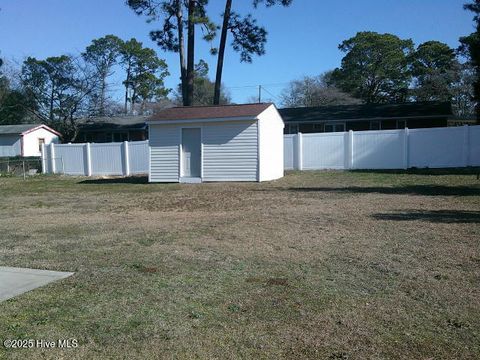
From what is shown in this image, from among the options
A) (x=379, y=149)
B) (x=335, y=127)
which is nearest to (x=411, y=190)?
(x=379, y=149)

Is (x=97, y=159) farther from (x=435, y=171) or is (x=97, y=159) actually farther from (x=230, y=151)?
(x=435, y=171)

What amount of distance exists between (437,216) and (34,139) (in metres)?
43.1

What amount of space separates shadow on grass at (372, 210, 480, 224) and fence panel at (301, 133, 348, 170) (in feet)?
45.2

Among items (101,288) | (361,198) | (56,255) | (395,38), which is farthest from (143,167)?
(395,38)

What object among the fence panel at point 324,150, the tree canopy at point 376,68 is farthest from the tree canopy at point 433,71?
the fence panel at point 324,150

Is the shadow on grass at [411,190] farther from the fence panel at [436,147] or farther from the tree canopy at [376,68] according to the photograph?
the tree canopy at [376,68]

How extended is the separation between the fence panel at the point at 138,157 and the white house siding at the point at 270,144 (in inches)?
304

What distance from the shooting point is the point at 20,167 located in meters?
30.4

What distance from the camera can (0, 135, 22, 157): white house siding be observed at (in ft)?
146

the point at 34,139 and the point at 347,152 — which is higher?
the point at 34,139

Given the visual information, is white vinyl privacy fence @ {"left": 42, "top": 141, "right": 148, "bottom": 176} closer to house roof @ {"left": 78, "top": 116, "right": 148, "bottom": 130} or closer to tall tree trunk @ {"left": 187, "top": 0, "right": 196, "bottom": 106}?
tall tree trunk @ {"left": 187, "top": 0, "right": 196, "bottom": 106}

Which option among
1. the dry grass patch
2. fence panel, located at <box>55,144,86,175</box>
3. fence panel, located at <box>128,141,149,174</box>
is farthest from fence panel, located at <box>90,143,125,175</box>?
the dry grass patch

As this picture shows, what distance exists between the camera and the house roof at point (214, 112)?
18.4m

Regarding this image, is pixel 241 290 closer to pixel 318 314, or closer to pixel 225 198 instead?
pixel 318 314
